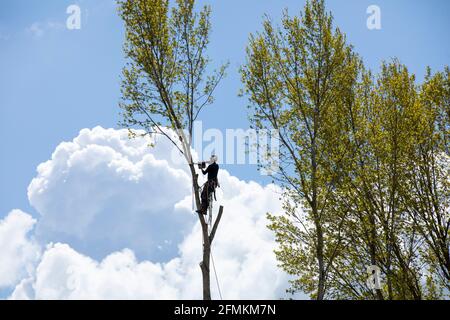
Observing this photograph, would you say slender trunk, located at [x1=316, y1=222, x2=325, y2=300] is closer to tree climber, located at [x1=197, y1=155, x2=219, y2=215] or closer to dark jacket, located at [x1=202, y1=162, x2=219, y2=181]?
tree climber, located at [x1=197, y1=155, x2=219, y2=215]

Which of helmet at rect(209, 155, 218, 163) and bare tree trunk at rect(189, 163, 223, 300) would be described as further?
helmet at rect(209, 155, 218, 163)

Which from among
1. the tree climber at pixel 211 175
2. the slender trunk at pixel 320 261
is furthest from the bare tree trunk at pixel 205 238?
the slender trunk at pixel 320 261

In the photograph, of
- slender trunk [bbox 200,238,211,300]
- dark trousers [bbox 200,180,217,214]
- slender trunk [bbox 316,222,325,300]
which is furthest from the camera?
slender trunk [bbox 316,222,325,300]

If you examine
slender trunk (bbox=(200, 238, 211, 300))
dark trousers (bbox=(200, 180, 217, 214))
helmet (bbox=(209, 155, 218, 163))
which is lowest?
slender trunk (bbox=(200, 238, 211, 300))

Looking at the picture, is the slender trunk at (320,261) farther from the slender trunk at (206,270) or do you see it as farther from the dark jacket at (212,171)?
the slender trunk at (206,270)

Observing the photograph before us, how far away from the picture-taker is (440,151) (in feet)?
71.2

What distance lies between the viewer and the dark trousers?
16.4 metres

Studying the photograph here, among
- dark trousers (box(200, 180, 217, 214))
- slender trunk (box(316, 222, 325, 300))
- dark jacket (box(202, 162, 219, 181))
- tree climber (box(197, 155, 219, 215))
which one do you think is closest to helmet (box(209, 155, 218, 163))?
tree climber (box(197, 155, 219, 215))

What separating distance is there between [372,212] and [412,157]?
300 centimetres

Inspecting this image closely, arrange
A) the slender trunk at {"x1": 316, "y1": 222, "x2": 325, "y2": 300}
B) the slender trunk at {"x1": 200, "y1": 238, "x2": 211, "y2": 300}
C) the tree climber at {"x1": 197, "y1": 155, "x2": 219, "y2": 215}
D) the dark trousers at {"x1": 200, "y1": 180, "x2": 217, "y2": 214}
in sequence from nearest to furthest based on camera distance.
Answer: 1. the slender trunk at {"x1": 200, "y1": 238, "x2": 211, "y2": 300}
2. the dark trousers at {"x1": 200, "y1": 180, "x2": 217, "y2": 214}
3. the tree climber at {"x1": 197, "y1": 155, "x2": 219, "y2": 215}
4. the slender trunk at {"x1": 316, "y1": 222, "x2": 325, "y2": 300}

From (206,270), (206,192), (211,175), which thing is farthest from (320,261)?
(211,175)
